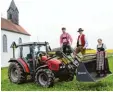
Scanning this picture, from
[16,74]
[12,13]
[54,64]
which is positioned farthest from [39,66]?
[12,13]

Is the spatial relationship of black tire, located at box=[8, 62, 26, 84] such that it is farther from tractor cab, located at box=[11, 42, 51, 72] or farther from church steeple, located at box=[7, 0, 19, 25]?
church steeple, located at box=[7, 0, 19, 25]

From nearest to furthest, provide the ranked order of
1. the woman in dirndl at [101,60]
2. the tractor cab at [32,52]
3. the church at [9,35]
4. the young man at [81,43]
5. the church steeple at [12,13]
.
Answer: the woman in dirndl at [101,60], the young man at [81,43], the tractor cab at [32,52], the church at [9,35], the church steeple at [12,13]

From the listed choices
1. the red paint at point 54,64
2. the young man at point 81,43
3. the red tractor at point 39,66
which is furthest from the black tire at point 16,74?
the young man at point 81,43

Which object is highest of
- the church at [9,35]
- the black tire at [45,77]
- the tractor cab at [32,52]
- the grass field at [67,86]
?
the church at [9,35]

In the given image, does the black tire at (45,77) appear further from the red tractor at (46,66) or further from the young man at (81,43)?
the young man at (81,43)

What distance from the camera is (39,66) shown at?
1125 centimetres

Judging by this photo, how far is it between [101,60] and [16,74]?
10.7ft

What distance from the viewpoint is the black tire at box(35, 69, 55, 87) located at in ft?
33.8

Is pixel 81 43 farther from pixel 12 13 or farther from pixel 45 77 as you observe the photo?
pixel 12 13

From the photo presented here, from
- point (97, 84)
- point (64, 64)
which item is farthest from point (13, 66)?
point (97, 84)

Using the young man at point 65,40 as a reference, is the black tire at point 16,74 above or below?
below

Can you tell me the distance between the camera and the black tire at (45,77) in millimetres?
10289

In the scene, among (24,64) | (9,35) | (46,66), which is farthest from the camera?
(9,35)

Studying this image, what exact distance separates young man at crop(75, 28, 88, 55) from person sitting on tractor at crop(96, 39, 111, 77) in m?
0.54
